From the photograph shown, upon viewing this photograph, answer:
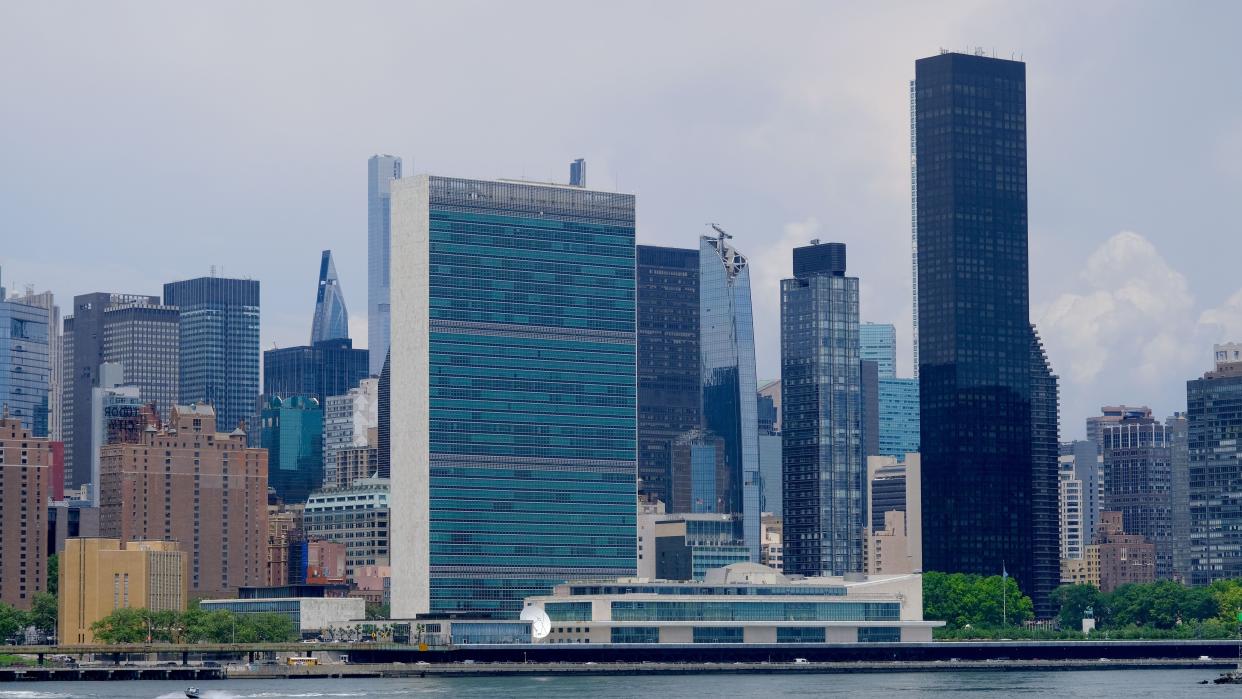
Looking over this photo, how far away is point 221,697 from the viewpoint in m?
188

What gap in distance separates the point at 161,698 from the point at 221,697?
5569 mm

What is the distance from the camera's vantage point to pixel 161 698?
189 metres
